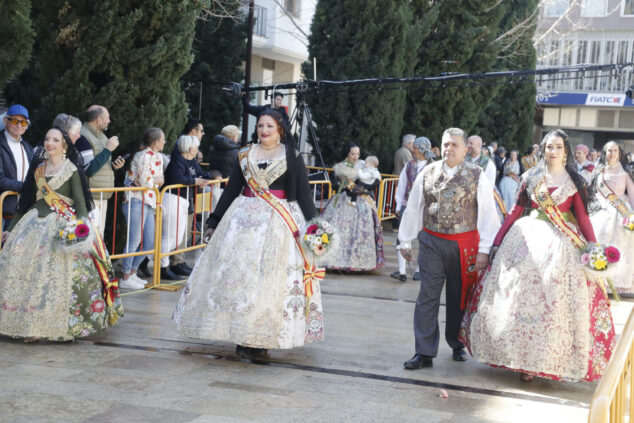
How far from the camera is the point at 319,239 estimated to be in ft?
19.6

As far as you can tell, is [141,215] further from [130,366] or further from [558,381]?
[558,381]

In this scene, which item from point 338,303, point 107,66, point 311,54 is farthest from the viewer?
point 311,54

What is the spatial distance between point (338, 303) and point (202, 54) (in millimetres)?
10591

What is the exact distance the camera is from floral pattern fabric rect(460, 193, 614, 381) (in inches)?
219

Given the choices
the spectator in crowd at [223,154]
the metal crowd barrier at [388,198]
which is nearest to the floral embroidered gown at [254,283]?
the spectator in crowd at [223,154]

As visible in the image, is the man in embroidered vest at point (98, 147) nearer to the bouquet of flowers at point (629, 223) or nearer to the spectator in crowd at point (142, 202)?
the spectator in crowd at point (142, 202)

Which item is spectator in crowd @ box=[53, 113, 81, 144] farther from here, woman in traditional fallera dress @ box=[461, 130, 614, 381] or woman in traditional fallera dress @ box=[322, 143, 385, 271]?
woman in traditional fallera dress @ box=[322, 143, 385, 271]

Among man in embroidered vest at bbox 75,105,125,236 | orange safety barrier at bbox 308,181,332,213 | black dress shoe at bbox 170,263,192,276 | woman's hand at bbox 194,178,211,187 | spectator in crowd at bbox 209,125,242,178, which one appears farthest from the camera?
orange safety barrier at bbox 308,181,332,213

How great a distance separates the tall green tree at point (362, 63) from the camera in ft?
54.1

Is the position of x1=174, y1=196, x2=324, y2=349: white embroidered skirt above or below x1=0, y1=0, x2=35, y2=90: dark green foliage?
below

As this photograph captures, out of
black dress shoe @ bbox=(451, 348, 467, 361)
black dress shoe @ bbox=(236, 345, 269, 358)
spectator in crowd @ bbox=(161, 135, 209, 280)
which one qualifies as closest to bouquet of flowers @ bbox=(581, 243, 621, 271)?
black dress shoe @ bbox=(451, 348, 467, 361)

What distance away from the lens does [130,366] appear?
19.0 feet

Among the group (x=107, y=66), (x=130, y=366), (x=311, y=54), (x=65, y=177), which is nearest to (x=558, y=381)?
(x=130, y=366)

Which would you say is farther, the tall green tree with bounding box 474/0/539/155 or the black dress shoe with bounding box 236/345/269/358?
the tall green tree with bounding box 474/0/539/155
